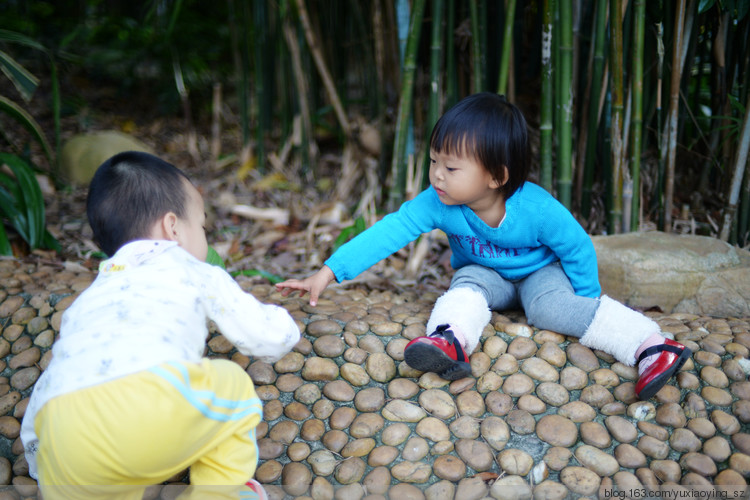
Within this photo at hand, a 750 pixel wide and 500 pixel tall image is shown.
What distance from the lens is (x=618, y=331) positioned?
52.3 inches

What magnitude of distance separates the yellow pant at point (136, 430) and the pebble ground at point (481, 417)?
25cm

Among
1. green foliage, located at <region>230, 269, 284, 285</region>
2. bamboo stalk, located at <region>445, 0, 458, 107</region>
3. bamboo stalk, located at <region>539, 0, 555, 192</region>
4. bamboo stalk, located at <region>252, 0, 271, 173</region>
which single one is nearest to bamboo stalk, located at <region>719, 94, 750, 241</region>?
bamboo stalk, located at <region>539, 0, 555, 192</region>

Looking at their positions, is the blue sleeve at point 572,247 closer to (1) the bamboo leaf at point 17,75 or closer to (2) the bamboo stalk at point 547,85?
(2) the bamboo stalk at point 547,85

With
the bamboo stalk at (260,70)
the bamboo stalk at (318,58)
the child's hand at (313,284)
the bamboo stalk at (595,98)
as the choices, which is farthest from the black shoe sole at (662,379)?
the bamboo stalk at (260,70)

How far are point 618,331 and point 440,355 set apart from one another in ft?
1.42

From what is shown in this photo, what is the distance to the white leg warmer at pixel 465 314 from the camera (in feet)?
4.44

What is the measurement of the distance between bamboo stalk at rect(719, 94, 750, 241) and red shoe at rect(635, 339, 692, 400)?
768 millimetres

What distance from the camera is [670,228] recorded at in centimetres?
203

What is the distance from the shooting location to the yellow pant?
86cm

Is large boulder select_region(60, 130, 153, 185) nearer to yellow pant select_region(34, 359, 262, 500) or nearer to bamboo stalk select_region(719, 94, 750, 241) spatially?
yellow pant select_region(34, 359, 262, 500)

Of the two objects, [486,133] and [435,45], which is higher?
[435,45]

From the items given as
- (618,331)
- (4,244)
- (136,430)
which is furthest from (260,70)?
(136,430)

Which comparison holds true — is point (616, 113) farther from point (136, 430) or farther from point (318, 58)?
point (136, 430)

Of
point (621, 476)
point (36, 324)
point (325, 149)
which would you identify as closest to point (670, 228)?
point (621, 476)
